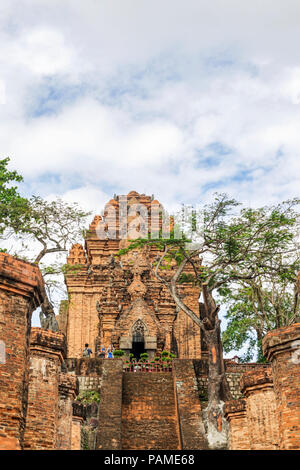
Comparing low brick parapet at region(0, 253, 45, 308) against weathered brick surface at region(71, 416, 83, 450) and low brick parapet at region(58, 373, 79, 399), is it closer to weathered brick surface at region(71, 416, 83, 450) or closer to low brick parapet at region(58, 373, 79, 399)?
low brick parapet at region(58, 373, 79, 399)

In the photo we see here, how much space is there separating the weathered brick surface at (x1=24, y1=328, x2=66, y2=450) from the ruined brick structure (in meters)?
0.02

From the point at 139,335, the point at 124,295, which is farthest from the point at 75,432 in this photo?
the point at 124,295

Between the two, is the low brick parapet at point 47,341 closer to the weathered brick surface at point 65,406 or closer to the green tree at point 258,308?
the weathered brick surface at point 65,406

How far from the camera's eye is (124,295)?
21.4m

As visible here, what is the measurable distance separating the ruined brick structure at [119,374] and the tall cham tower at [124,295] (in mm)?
45

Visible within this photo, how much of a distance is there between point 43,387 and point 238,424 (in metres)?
4.95

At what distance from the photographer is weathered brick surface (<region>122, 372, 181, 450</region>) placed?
13945 mm

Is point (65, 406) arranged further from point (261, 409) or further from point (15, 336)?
point (15, 336)

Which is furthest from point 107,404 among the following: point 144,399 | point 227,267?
point 227,267

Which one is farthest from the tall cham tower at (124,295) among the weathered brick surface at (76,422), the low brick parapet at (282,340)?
the low brick parapet at (282,340)

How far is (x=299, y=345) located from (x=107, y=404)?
26.7 feet

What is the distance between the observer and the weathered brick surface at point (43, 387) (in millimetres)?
8664

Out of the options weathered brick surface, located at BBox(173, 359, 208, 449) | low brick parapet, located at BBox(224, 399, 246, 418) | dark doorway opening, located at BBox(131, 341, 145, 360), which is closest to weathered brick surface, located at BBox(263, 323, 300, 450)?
A: low brick parapet, located at BBox(224, 399, 246, 418)

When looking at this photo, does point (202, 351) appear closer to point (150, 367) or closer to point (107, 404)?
point (150, 367)
